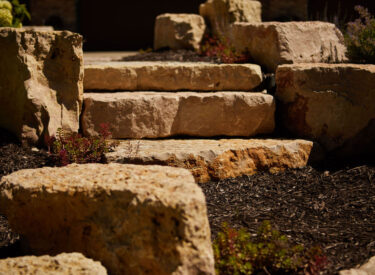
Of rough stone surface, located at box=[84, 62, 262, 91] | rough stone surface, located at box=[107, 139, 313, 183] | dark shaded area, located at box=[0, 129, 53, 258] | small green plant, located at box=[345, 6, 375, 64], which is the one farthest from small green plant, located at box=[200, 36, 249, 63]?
dark shaded area, located at box=[0, 129, 53, 258]

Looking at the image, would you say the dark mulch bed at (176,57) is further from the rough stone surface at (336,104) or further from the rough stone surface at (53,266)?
the rough stone surface at (53,266)

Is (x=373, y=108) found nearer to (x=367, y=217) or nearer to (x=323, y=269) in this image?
(x=367, y=217)

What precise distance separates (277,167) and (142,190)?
2.32 metres

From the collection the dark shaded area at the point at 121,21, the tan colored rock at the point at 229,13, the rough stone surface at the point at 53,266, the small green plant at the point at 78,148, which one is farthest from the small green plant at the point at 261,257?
the dark shaded area at the point at 121,21

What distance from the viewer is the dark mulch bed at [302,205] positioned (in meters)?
3.29

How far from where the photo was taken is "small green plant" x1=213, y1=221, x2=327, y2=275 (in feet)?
9.20

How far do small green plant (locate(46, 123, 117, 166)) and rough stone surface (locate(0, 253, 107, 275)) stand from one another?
1.80m

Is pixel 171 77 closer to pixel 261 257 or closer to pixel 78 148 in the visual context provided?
pixel 78 148

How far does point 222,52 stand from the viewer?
693 centimetres

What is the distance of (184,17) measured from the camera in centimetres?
842

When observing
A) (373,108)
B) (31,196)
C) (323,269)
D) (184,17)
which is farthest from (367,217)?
(184,17)

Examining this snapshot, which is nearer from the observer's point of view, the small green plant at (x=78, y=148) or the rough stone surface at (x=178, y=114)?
the small green plant at (x=78, y=148)

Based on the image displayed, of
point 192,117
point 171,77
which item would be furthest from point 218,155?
point 171,77

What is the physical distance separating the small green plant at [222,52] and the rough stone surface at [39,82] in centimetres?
229
